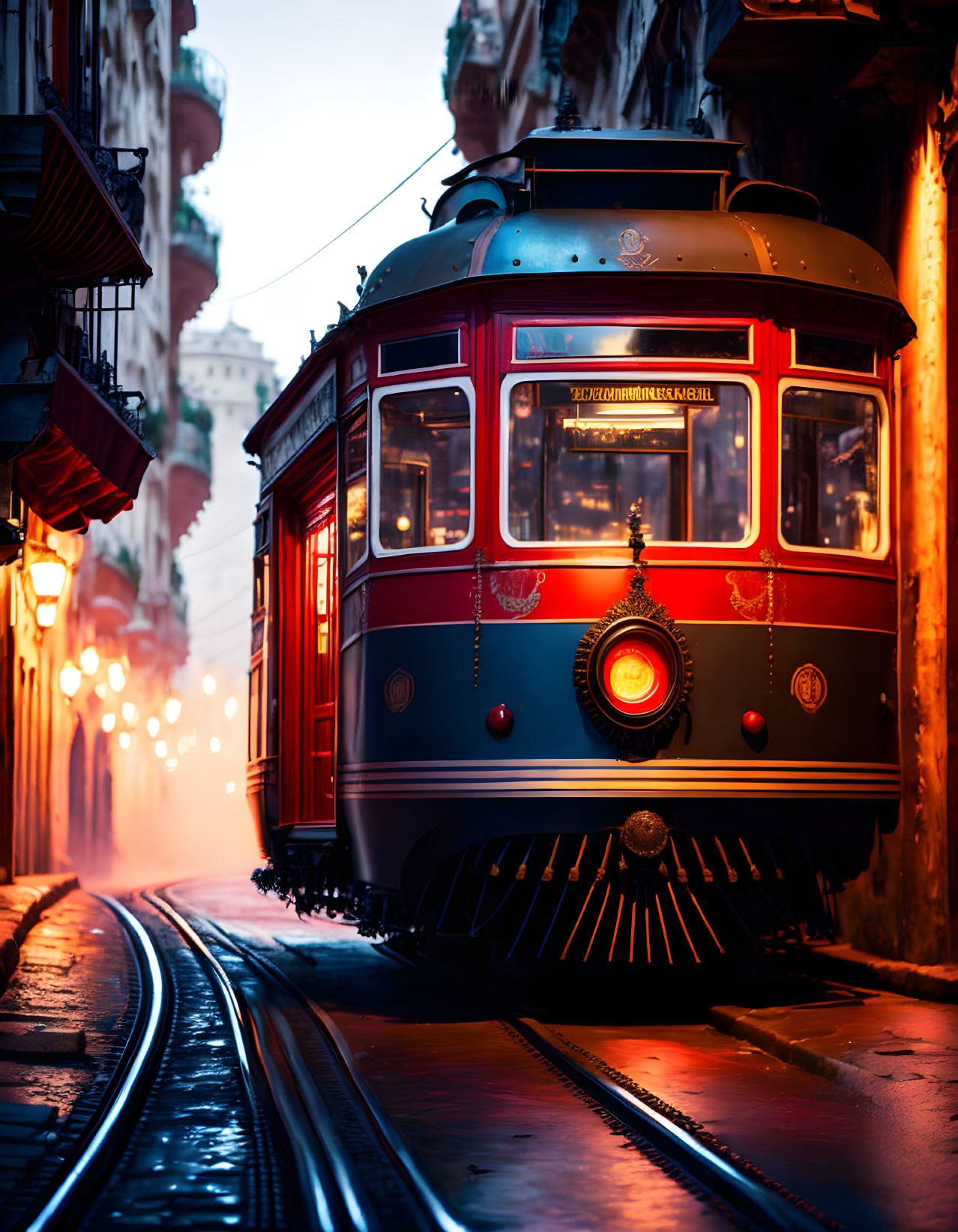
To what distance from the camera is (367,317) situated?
31.2 feet

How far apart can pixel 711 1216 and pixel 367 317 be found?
582cm

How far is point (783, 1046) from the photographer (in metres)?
7.97

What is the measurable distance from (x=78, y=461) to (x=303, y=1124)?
936cm

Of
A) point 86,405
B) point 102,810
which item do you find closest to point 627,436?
point 86,405

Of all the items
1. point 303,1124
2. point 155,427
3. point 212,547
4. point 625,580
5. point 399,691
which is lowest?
point 303,1124

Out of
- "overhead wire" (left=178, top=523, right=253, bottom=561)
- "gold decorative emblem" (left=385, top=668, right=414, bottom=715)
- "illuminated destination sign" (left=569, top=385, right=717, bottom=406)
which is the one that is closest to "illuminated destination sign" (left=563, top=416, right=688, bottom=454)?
"illuminated destination sign" (left=569, top=385, right=717, bottom=406)

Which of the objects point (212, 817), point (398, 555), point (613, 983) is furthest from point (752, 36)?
point (212, 817)

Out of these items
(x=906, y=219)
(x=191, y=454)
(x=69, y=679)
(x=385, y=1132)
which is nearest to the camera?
(x=385, y=1132)

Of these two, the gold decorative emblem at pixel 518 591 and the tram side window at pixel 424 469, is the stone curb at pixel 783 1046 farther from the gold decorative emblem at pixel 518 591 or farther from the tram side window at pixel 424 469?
the tram side window at pixel 424 469

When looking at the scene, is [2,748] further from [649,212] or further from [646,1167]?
[646,1167]

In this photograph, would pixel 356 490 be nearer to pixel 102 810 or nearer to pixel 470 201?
pixel 470 201

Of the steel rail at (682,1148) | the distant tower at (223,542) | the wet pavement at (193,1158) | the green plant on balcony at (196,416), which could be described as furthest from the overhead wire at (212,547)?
the steel rail at (682,1148)

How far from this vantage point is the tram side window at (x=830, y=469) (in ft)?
29.5

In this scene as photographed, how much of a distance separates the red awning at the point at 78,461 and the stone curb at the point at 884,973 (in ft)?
21.9
